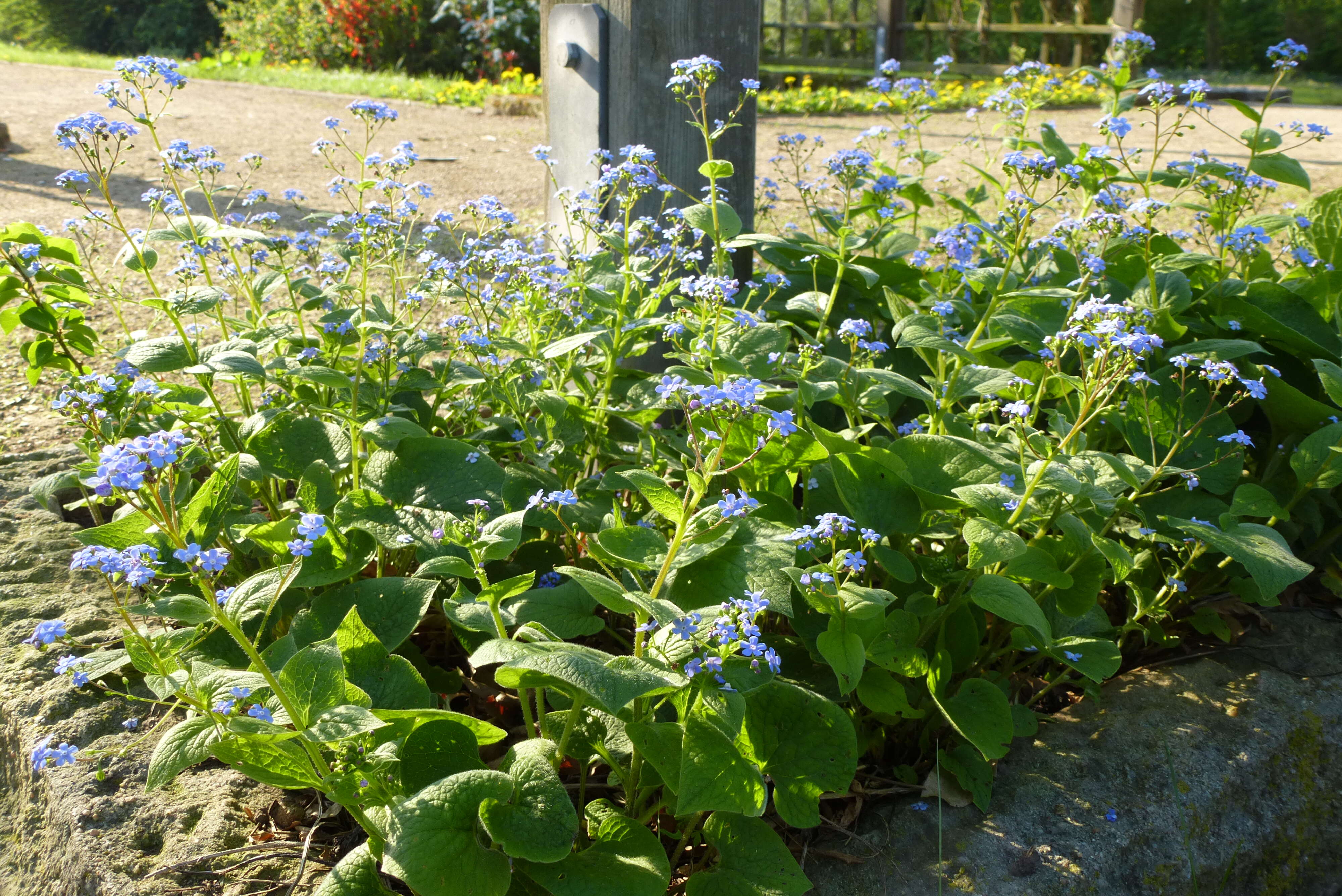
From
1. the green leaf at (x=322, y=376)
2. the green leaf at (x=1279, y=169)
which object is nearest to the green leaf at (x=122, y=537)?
the green leaf at (x=322, y=376)

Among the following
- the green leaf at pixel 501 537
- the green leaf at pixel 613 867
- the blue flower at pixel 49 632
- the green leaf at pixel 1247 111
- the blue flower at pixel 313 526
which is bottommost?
the green leaf at pixel 613 867

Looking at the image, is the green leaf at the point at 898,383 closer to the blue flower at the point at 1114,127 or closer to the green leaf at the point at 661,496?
the green leaf at the point at 661,496

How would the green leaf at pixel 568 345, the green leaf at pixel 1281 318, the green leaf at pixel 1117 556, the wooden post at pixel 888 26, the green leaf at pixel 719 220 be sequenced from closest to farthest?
the green leaf at pixel 1117 556 < the green leaf at pixel 568 345 < the green leaf at pixel 719 220 < the green leaf at pixel 1281 318 < the wooden post at pixel 888 26

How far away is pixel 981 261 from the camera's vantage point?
131 inches

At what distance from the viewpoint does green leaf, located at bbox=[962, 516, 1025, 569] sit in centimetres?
177

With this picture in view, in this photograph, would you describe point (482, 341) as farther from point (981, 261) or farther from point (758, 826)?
point (981, 261)

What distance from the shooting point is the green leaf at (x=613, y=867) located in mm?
1467

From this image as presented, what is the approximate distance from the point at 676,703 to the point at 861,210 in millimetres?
2010

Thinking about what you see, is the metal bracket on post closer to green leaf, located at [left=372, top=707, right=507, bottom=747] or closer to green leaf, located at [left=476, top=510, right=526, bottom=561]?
green leaf, located at [left=476, top=510, right=526, bottom=561]

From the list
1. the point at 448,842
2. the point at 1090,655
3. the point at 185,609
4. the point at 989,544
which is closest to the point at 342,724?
the point at 448,842

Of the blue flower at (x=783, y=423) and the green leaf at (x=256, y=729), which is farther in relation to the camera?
the blue flower at (x=783, y=423)

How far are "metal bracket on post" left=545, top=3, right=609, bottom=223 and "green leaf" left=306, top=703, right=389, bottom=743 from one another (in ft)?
6.70

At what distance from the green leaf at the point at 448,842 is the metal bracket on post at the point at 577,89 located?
82.4 inches

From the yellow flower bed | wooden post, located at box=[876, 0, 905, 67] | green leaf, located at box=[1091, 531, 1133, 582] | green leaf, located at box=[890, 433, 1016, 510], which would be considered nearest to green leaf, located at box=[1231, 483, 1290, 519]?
green leaf, located at box=[1091, 531, 1133, 582]
